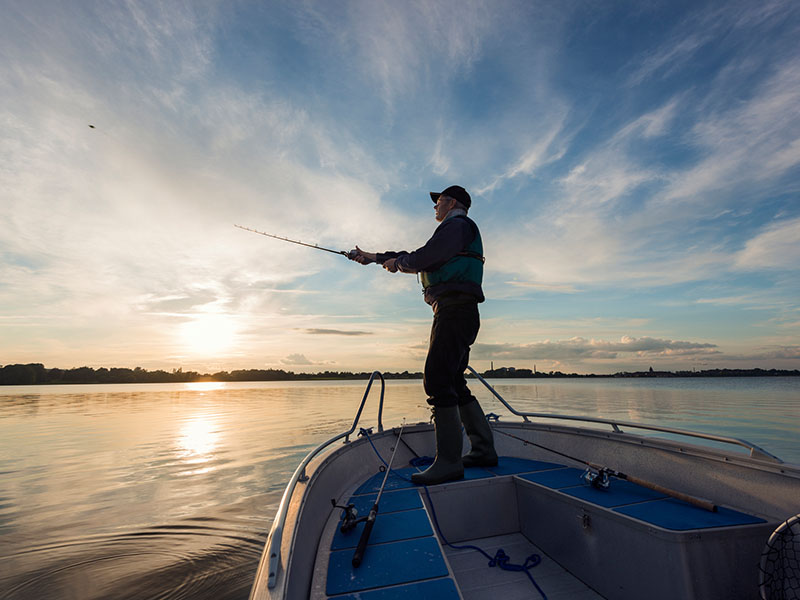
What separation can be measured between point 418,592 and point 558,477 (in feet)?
7.47

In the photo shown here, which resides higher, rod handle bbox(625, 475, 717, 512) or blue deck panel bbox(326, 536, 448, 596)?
rod handle bbox(625, 475, 717, 512)

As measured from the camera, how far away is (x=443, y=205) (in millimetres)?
3744

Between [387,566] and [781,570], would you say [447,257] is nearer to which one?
[387,566]

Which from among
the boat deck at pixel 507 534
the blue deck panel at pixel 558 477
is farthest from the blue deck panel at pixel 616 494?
the blue deck panel at pixel 558 477

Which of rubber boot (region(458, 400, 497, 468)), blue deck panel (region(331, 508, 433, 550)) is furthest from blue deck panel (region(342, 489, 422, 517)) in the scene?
rubber boot (region(458, 400, 497, 468))

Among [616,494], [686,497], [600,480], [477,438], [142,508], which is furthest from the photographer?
[142,508]

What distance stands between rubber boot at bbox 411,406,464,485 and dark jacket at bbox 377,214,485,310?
0.95 meters

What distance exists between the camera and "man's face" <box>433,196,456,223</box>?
12.2 ft

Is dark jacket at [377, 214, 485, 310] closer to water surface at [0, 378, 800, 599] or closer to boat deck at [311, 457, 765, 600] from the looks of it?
boat deck at [311, 457, 765, 600]

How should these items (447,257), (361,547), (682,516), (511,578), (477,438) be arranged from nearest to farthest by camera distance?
(361,547) → (682,516) → (511,578) → (447,257) → (477,438)

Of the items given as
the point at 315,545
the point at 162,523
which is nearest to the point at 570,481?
the point at 315,545

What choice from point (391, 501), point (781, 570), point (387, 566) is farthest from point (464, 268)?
point (781, 570)

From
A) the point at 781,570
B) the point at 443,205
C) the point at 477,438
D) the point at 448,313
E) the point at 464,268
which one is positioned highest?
the point at 443,205

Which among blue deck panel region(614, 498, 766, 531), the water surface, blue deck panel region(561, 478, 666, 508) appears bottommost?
the water surface
